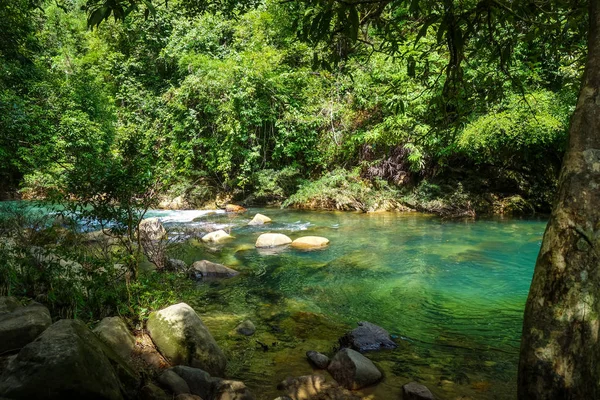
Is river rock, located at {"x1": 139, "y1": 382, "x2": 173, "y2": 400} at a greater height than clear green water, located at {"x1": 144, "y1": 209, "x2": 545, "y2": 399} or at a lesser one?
greater

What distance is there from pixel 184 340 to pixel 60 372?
1.82m

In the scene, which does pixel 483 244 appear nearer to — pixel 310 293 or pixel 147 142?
pixel 310 293

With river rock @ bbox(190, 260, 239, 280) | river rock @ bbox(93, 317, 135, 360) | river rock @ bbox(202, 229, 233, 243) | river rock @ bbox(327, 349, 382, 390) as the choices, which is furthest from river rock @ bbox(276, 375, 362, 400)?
river rock @ bbox(202, 229, 233, 243)

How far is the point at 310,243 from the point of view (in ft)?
31.5

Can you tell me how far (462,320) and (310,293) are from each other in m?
2.34

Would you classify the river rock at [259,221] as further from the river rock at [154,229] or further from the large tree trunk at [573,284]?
the large tree trunk at [573,284]

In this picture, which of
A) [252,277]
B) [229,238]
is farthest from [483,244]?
[229,238]

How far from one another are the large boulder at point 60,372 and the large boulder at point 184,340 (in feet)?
4.79

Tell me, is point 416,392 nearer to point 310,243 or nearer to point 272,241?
point 310,243

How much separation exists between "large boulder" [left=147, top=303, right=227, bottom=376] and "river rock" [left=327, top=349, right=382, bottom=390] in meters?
1.13

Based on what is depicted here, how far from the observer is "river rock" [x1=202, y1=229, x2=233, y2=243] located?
33.8 feet

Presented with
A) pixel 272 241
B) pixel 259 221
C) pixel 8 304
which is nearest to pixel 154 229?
pixel 272 241

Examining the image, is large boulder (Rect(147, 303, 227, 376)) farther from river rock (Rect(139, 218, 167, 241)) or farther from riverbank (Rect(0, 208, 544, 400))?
river rock (Rect(139, 218, 167, 241))

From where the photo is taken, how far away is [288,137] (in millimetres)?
17250
